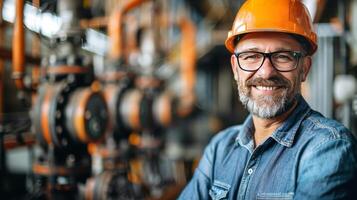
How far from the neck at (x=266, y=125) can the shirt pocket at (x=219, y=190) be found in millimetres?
247

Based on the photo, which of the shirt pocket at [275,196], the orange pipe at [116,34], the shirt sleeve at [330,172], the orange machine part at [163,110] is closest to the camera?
the shirt sleeve at [330,172]

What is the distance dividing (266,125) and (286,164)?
0.28 metres

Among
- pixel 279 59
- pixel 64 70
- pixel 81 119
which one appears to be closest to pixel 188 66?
pixel 64 70

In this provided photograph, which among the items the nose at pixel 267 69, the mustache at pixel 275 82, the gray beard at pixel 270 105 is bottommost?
the gray beard at pixel 270 105

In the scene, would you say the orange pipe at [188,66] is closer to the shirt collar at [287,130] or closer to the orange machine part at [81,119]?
the orange machine part at [81,119]

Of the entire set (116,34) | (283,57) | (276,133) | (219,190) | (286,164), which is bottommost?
(219,190)

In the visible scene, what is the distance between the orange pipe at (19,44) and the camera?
259 centimetres

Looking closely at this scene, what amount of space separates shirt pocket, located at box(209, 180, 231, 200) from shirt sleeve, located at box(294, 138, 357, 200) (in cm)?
36

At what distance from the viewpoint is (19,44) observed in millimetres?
2719

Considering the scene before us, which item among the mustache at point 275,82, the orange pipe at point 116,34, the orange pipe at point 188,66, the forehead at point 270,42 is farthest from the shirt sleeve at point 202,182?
the orange pipe at point 188,66

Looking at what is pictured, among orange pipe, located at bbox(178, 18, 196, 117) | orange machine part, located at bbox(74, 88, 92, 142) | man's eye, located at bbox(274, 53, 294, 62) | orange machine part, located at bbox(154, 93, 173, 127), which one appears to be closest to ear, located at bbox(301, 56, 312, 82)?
man's eye, located at bbox(274, 53, 294, 62)

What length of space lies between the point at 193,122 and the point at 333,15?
540 cm

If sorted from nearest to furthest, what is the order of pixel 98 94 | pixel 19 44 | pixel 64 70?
pixel 19 44 < pixel 64 70 < pixel 98 94

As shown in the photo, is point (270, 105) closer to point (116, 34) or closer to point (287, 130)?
point (287, 130)
